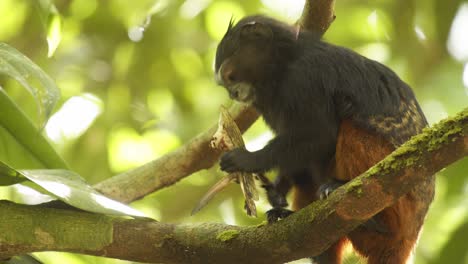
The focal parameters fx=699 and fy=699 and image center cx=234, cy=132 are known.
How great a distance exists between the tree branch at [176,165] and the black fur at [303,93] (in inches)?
4.3

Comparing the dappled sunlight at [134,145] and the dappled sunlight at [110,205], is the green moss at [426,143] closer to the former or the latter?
the dappled sunlight at [110,205]

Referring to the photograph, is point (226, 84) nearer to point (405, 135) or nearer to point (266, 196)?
point (266, 196)

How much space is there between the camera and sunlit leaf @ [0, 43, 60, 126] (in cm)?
212

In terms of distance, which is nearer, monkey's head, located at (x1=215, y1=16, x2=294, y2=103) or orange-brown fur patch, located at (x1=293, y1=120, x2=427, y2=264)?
→ orange-brown fur patch, located at (x1=293, y1=120, x2=427, y2=264)

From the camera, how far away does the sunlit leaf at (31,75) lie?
2123 mm

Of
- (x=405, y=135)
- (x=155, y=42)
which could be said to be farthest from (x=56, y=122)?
(x=405, y=135)

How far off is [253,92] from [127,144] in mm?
1526

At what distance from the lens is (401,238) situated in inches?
124

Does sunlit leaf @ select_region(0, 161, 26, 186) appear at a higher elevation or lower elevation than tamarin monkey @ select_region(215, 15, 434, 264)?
lower

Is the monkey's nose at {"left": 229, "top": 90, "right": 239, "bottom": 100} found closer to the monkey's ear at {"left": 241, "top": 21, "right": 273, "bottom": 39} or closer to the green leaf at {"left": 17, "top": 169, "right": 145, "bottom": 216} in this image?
the monkey's ear at {"left": 241, "top": 21, "right": 273, "bottom": 39}

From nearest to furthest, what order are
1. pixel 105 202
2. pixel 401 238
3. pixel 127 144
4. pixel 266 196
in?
pixel 105 202, pixel 401 238, pixel 266 196, pixel 127 144

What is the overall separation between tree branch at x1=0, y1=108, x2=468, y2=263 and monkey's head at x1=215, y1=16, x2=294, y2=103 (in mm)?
1267

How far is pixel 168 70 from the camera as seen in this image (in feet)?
16.6

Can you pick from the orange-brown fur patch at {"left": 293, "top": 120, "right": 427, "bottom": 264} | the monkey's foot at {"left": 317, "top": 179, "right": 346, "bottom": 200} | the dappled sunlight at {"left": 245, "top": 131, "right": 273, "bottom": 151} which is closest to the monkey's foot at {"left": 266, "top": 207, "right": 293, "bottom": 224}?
the monkey's foot at {"left": 317, "top": 179, "right": 346, "bottom": 200}
